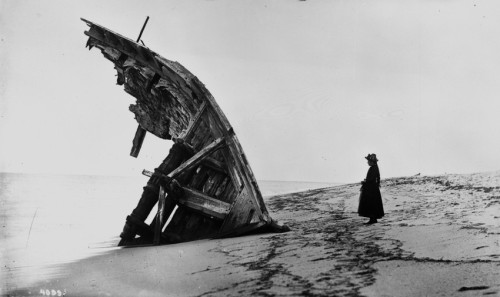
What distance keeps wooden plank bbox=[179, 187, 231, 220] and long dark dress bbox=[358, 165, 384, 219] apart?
2160mm

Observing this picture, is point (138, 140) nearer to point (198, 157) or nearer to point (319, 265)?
point (198, 157)

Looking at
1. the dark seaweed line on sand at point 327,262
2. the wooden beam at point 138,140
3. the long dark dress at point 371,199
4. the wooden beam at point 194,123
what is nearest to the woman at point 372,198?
the long dark dress at point 371,199

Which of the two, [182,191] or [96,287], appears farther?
[182,191]

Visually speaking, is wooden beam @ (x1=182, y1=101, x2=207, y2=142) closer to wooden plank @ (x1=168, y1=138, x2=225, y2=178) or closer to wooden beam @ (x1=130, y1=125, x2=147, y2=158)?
wooden plank @ (x1=168, y1=138, x2=225, y2=178)

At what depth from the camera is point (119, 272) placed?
4.46 meters

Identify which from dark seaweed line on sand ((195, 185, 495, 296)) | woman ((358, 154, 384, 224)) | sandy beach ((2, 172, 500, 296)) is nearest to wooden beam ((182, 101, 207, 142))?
sandy beach ((2, 172, 500, 296))

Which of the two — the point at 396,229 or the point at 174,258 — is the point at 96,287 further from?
the point at 396,229

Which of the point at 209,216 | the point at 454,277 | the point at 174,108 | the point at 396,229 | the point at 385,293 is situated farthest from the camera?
the point at 174,108

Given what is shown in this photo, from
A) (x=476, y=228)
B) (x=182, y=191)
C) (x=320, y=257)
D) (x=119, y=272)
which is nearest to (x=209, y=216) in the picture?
(x=182, y=191)

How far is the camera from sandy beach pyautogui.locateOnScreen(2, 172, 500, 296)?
125 inches

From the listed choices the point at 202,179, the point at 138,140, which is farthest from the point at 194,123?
the point at 138,140

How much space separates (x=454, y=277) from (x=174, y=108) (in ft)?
21.4

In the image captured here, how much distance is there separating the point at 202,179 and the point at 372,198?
2766 mm

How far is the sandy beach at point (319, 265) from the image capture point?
10.4 feet
